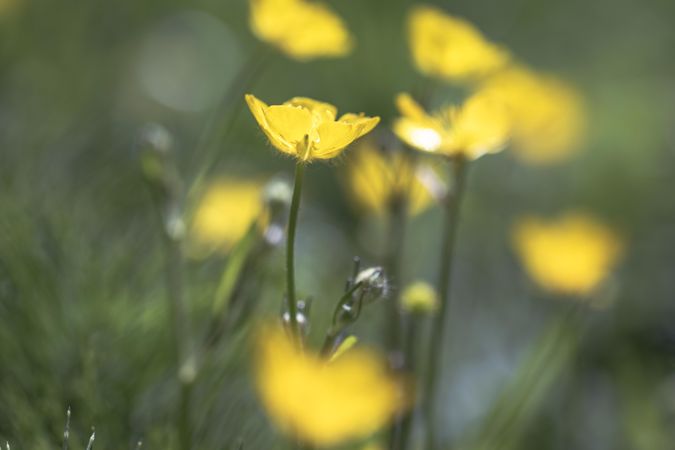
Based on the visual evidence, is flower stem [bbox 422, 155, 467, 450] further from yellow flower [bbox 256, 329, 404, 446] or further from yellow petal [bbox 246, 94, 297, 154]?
yellow flower [bbox 256, 329, 404, 446]

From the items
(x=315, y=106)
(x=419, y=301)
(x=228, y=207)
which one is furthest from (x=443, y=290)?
(x=228, y=207)

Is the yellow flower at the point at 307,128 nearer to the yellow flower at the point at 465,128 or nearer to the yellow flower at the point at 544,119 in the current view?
the yellow flower at the point at 465,128

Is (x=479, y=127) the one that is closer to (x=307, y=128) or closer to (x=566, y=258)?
(x=307, y=128)

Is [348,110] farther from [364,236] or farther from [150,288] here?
[150,288]

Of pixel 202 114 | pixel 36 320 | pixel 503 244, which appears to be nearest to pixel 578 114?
pixel 503 244

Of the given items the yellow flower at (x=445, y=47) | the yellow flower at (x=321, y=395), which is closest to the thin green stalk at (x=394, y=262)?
the yellow flower at (x=445, y=47)

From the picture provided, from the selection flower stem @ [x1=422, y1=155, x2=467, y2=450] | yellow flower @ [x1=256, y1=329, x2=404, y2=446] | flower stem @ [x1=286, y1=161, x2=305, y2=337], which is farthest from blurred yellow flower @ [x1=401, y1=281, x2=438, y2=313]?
yellow flower @ [x1=256, y1=329, x2=404, y2=446]
